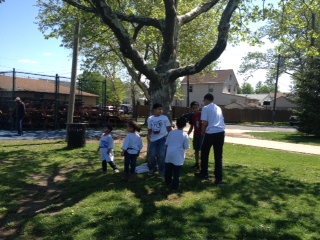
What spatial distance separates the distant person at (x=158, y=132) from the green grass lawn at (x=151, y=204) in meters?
0.51

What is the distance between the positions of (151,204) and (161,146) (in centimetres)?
198

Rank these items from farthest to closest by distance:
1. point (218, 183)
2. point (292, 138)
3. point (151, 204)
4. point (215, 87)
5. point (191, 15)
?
point (215, 87) → point (292, 138) → point (191, 15) → point (218, 183) → point (151, 204)

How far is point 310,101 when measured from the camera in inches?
888

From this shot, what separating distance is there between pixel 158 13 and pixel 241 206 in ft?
44.5

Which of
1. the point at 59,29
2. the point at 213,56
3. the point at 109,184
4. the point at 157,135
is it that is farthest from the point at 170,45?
the point at 59,29

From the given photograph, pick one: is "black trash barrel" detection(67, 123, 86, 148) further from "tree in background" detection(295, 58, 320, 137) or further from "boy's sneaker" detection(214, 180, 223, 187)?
"tree in background" detection(295, 58, 320, 137)

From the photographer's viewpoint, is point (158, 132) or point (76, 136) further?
point (76, 136)

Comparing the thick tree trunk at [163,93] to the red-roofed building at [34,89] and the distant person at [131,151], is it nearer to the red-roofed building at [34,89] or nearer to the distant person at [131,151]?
the distant person at [131,151]

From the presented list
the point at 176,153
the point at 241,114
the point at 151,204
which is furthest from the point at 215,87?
the point at 151,204

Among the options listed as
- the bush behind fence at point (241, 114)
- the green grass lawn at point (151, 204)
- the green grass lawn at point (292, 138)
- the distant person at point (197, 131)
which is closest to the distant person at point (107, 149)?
the green grass lawn at point (151, 204)

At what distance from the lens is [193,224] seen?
495 centimetres

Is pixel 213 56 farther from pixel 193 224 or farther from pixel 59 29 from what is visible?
pixel 59 29

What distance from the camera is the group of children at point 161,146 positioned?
21.6 ft

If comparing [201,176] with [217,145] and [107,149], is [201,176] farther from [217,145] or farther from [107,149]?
[107,149]
